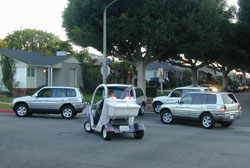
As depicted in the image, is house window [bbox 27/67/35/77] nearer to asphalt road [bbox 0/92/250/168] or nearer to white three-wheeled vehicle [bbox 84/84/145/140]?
asphalt road [bbox 0/92/250/168]

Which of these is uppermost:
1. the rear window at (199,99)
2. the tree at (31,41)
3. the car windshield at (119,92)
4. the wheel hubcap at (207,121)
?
the tree at (31,41)

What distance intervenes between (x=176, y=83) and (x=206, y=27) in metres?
34.6

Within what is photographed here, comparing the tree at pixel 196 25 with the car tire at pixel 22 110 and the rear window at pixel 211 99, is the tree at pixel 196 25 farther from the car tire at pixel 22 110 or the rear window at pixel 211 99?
the car tire at pixel 22 110

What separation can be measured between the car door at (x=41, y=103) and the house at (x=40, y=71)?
1538 cm

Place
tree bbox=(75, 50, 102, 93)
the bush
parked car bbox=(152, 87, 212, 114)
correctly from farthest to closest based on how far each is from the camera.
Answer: tree bbox=(75, 50, 102, 93) < the bush < parked car bbox=(152, 87, 212, 114)

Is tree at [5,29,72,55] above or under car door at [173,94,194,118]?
above

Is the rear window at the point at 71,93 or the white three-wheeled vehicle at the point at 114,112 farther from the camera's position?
the rear window at the point at 71,93

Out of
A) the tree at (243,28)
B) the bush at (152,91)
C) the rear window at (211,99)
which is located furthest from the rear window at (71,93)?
the tree at (243,28)

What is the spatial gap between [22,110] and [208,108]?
9.97 metres

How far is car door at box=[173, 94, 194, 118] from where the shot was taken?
14.4 m

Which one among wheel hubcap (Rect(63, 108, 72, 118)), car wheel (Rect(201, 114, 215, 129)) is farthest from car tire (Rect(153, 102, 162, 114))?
car wheel (Rect(201, 114, 215, 129))

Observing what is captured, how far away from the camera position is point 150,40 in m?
23.8

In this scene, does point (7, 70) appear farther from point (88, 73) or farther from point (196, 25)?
point (196, 25)

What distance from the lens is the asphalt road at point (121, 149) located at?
734 centimetres
